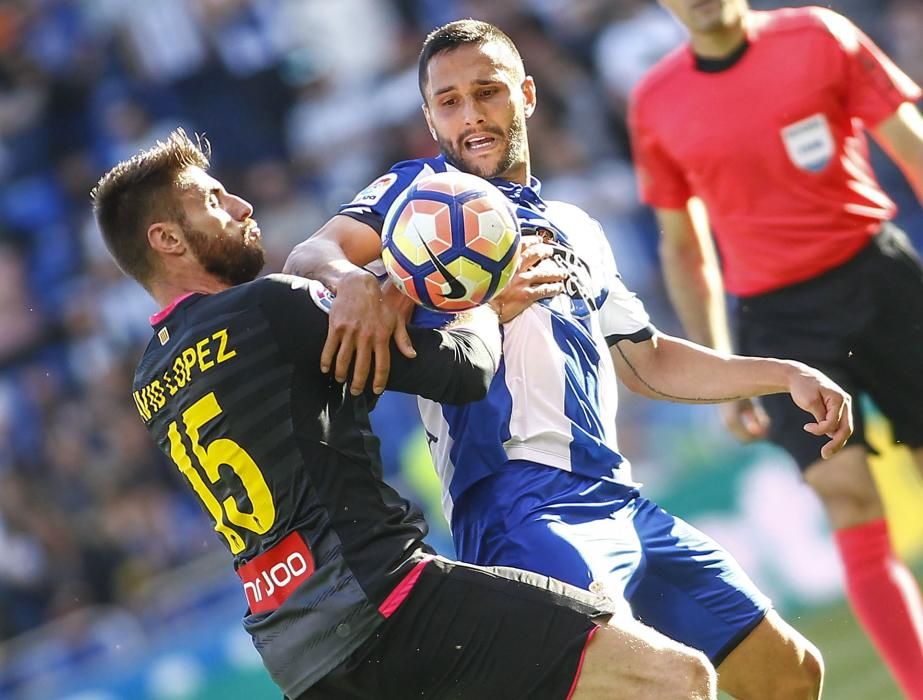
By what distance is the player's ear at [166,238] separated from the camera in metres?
3.80

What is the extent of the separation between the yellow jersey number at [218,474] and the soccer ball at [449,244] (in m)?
0.61

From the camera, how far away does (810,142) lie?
5.66 m

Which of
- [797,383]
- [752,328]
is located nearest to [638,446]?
[752,328]

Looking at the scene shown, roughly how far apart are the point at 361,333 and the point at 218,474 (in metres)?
0.55

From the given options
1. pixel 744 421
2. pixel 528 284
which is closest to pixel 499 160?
pixel 528 284

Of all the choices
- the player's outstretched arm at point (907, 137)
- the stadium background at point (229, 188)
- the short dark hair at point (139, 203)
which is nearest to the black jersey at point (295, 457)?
the short dark hair at point (139, 203)

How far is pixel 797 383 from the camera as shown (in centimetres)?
420

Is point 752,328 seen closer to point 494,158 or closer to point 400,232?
point 494,158

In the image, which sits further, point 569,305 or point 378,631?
point 569,305

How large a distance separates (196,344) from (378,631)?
0.87 m

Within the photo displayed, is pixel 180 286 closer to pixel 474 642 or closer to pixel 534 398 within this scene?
pixel 534 398

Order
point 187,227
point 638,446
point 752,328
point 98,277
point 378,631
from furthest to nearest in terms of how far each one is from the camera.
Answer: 1. point 98,277
2. point 638,446
3. point 752,328
4. point 187,227
5. point 378,631

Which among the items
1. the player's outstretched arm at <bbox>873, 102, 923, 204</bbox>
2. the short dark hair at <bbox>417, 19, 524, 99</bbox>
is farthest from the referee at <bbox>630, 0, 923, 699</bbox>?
the short dark hair at <bbox>417, 19, 524, 99</bbox>

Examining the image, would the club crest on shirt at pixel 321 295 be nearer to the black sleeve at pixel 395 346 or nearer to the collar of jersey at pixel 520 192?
the black sleeve at pixel 395 346
